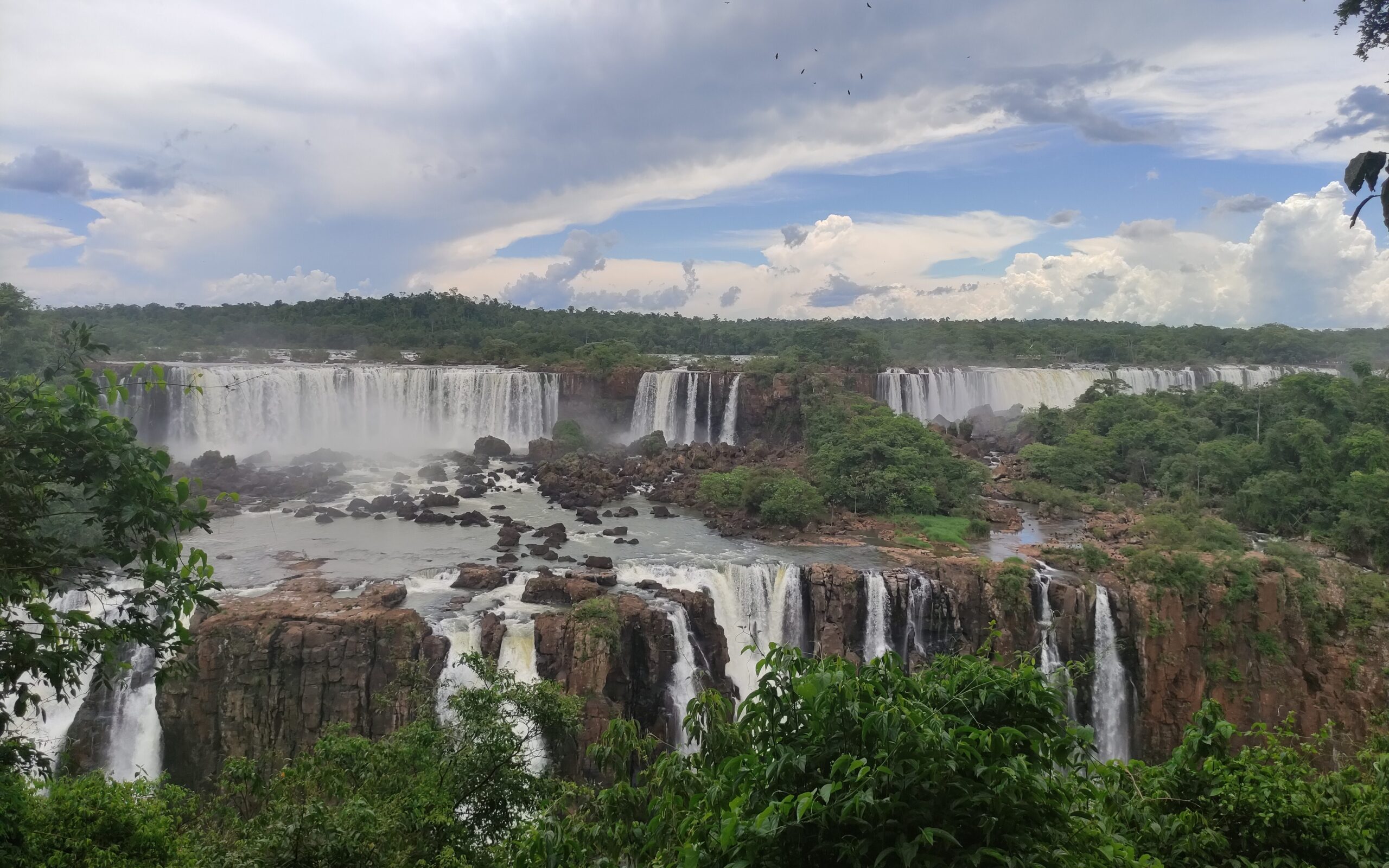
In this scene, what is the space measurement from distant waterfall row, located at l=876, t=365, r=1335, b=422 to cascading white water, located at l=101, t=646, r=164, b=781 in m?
28.9

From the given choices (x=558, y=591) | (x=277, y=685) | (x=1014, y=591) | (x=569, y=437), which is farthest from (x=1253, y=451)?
(x=277, y=685)

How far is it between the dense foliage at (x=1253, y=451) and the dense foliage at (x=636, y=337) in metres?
10.4

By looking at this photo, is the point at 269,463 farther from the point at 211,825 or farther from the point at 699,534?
the point at 211,825

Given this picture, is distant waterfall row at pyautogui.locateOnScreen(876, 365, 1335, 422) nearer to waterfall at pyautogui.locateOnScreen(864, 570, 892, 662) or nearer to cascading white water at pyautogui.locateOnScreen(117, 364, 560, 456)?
cascading white water at pyautogui.locateOnScreen(117, 364, 560, 456)

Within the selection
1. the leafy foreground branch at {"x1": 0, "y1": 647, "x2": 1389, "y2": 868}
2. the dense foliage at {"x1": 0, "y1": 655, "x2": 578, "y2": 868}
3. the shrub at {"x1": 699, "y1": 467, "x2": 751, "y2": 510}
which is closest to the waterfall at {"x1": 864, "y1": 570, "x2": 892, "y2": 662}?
the shrub at {"x1": 699, "y1": 467, "x2": 751, "y2": 510}

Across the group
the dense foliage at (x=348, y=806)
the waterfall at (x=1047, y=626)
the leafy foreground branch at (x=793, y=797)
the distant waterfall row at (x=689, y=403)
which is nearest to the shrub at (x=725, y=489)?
the waterfall at (x=1047, y=626)

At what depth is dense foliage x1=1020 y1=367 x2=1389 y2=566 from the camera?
67.8 ft

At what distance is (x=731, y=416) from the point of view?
34031 millimetres

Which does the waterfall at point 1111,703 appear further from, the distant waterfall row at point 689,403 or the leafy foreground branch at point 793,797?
the distant waterfall row at point 689,403

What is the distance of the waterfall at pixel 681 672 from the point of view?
14758 millimetres

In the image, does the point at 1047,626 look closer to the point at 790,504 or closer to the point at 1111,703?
the point at 1111,703

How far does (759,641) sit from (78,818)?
12.9 m

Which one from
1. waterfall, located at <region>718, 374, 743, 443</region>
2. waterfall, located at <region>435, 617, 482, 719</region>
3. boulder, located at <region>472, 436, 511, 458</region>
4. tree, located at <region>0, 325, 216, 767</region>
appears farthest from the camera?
waterfall, located at <region>718, 374, 743, 443</region>

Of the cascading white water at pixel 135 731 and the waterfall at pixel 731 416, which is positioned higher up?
the waterfall at pixel 731 416
